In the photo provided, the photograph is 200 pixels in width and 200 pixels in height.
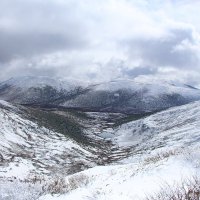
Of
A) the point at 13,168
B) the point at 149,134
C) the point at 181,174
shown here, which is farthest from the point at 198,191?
the point at 149,134

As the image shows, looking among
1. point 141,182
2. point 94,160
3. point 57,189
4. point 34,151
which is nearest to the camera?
point 141,182

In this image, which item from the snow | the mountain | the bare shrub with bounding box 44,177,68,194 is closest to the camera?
the snow

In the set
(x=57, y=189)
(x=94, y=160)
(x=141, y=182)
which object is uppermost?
(x=141, y=182)

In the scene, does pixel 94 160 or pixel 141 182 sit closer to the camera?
pixel 141 182

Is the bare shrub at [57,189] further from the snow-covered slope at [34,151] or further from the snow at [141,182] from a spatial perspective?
the snow-covered slope at [34,151]

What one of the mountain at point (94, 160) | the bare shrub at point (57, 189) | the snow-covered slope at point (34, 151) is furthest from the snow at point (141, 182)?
the snow-covered slope at point (34, 151)

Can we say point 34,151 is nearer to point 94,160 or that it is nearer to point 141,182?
point 94,160

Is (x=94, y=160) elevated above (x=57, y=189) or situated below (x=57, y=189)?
below

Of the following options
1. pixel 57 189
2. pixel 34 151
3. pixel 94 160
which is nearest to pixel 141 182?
pixel 57 189

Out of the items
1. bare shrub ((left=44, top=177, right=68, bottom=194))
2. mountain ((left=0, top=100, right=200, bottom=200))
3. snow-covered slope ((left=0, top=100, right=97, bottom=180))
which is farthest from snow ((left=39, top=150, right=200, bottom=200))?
snow-covered slope ((left=0, top=100, right=97, bottom=180))

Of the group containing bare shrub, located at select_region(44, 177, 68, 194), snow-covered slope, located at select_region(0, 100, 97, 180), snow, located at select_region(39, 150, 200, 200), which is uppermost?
snow, located at select_region(39, 150, 200, 200)

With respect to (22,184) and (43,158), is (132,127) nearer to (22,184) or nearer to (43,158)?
Answer: (43,158)

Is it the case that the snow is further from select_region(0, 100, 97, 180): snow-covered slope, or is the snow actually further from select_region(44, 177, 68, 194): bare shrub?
select_region(0, 100, 97, 180): snow-covered slope

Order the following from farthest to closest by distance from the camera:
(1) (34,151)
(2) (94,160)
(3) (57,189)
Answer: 1. (2) (94,160)
2. (1) (34,151)
3. (3) (57,189)
